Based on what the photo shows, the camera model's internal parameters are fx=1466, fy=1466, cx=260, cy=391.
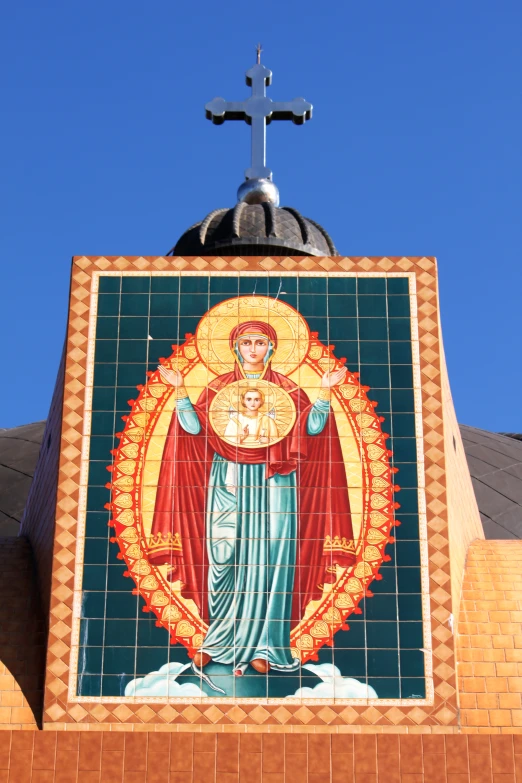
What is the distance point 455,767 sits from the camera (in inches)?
675

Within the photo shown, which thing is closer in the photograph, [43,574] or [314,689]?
[314,689]

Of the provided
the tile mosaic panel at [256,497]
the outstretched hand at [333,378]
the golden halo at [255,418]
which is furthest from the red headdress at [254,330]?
the outstretched hand at [333,378]

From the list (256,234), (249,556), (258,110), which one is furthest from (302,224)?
(249,556)

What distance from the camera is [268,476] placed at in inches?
734

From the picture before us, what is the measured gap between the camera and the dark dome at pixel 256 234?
22.9 m

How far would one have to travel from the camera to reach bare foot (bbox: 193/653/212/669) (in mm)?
17641

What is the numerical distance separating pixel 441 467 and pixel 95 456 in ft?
14.5

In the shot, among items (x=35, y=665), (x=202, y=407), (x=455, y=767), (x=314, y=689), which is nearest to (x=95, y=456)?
(x=202, y=407)

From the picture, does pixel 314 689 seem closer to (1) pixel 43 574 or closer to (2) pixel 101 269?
(1) pixel 43 574

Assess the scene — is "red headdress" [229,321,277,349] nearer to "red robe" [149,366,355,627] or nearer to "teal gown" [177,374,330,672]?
"red robe" [149,366,355,627]

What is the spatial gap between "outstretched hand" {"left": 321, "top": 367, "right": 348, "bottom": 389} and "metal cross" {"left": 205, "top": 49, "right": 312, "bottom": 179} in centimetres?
534

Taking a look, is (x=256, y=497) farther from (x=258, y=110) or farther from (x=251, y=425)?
(x=258, y=110)

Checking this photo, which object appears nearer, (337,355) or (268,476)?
(268,476)

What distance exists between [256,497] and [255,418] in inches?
41.2
